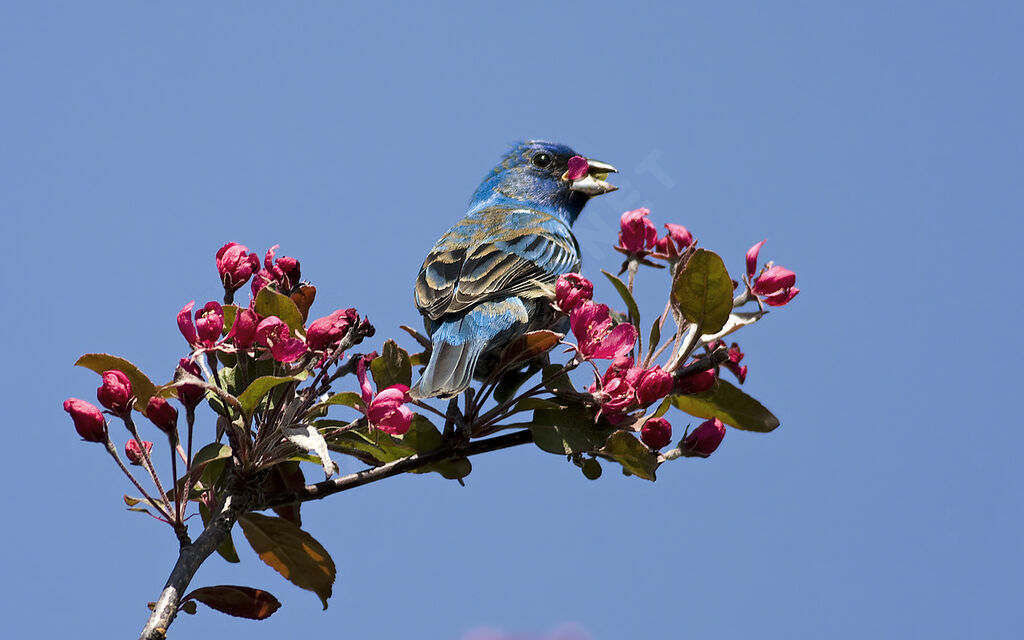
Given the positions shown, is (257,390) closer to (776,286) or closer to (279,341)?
(279,341)

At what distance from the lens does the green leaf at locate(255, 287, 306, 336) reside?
332 cm

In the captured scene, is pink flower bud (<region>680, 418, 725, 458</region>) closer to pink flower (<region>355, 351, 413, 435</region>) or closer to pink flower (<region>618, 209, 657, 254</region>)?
pink flower (<region>618, 209, 657, 254</region>)

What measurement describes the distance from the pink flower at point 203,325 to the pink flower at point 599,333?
1.18 m

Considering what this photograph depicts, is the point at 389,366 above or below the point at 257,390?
above

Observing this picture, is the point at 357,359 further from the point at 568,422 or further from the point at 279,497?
the point at 568,422

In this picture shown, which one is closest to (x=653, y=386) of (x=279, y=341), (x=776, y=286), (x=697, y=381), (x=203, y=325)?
(x=697, y=381)

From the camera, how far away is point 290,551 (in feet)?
11.4

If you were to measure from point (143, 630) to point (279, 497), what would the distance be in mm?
718

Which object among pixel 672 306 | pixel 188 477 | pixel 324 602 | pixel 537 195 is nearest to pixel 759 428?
pixel 672 306

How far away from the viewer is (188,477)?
10.2 feet

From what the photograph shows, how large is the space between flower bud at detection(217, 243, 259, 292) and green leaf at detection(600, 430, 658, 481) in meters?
1.43


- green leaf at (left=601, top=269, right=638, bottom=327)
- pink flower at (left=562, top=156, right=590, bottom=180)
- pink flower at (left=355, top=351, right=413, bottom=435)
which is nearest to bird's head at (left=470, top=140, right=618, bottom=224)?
pink flower at (left=562, top=156, right=590, bottom=180)

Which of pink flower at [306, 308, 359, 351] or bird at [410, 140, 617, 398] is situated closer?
pink flower at [306, 308, 359, 351]

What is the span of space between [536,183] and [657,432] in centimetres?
340
